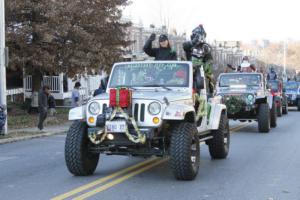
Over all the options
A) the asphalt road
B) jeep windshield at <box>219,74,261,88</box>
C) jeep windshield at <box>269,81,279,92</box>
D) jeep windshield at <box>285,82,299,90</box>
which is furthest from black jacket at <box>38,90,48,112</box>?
jeep windshield at <box>285,82,299,90</box>

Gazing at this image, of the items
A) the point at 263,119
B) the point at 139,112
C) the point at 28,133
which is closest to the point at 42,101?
the point at 28,133

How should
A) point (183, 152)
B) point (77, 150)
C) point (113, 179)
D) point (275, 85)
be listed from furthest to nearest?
1. point (275, 85)
2. point (113, 179)
3. point (77, 150)
4. point (183, 152)

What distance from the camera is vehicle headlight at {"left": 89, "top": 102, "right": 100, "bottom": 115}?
900 centimetres

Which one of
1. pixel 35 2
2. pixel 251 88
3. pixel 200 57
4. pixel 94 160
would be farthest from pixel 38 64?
pixel 94 160

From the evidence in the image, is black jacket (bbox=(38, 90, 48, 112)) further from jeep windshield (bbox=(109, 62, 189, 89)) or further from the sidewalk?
jeep windshield (bbox=(109, 62, 189, 89))

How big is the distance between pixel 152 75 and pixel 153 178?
1.97m

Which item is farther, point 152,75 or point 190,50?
point 190,50

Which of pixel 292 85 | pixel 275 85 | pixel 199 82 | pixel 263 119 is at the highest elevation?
pixel 199 82

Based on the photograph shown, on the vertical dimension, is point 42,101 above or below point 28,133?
above

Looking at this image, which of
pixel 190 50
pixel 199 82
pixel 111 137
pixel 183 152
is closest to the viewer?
pixel 183 152

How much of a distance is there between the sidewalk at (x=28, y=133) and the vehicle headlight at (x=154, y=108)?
8560 millimetres

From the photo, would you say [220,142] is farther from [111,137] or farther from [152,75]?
[111,137]

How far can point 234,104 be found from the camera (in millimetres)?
18078

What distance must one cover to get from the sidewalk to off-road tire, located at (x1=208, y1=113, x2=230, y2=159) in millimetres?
7194
